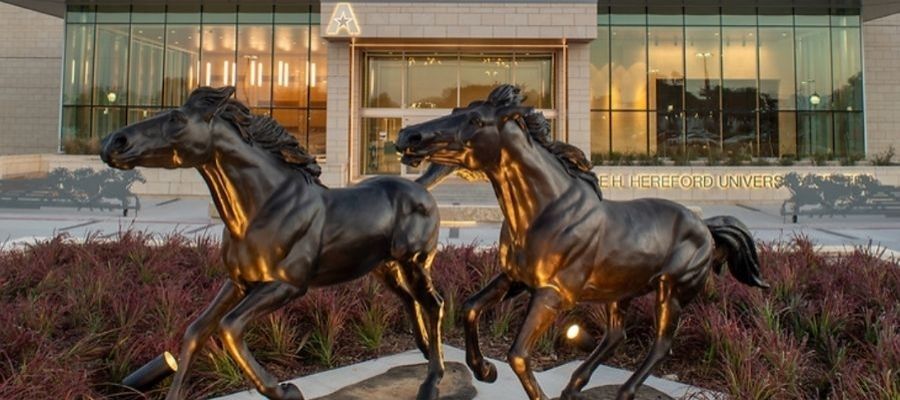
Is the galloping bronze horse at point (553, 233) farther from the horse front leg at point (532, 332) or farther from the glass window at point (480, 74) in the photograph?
the glass window at point (480, 74)

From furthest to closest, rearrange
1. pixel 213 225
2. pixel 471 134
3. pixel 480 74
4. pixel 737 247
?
pixel 480 74
pixel 213 225
pixel 737 247
pixel 471 134

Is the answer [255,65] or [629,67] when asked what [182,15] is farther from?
[629,67]

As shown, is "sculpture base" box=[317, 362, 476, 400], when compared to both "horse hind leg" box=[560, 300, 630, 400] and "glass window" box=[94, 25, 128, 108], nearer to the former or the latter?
"horse hind leg" box=[560, 300, 630, 400]

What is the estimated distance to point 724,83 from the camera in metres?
32.8

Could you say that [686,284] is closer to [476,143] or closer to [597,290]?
[597,290]

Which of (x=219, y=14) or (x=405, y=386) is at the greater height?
(x=219, y=14)

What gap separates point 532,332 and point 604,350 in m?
0.91

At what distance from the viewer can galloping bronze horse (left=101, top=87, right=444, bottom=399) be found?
2.98 metres

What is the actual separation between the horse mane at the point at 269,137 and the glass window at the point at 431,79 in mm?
26068

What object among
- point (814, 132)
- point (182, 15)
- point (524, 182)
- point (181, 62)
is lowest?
point (524, 182)

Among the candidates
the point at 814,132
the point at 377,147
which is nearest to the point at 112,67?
the point at 377,147

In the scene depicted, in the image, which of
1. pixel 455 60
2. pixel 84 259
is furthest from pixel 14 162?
pixel 84 259

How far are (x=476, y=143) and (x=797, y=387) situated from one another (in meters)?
2.81

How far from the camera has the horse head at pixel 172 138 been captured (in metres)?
2.87
